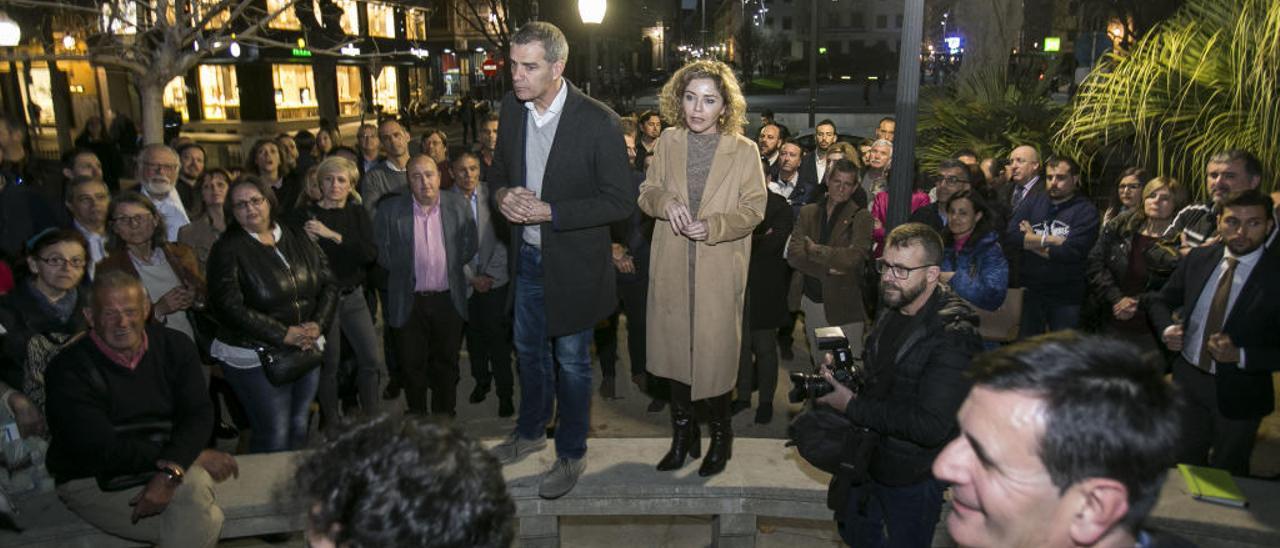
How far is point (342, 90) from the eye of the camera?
143 ft

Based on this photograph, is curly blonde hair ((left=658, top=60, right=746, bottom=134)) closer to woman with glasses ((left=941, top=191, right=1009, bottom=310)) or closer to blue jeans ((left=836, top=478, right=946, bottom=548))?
blue jeans ((left=836, top=478, right=946, bottom=548))

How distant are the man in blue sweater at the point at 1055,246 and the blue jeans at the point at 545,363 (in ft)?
12.1

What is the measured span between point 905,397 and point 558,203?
1482 millimetres

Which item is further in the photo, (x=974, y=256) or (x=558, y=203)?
(x=974, y=256)

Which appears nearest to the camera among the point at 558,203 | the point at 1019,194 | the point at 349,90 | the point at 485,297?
the point at 558,203

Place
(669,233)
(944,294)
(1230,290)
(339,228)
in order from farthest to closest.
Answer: (339,228) → (1230,290) → (669,233) → (944,294)

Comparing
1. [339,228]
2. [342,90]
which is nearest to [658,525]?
[339,228]

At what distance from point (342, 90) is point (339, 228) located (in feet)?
135

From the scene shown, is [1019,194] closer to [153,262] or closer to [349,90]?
[153,262]

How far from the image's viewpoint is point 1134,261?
5535mm

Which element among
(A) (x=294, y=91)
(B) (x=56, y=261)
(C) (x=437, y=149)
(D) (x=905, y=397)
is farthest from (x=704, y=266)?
(A) (x=294, y=91)

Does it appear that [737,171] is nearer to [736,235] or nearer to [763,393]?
[736,235]

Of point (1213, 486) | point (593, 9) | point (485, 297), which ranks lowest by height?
point (1213, 486)

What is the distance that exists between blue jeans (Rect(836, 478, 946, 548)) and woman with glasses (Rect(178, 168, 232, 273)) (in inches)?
168
